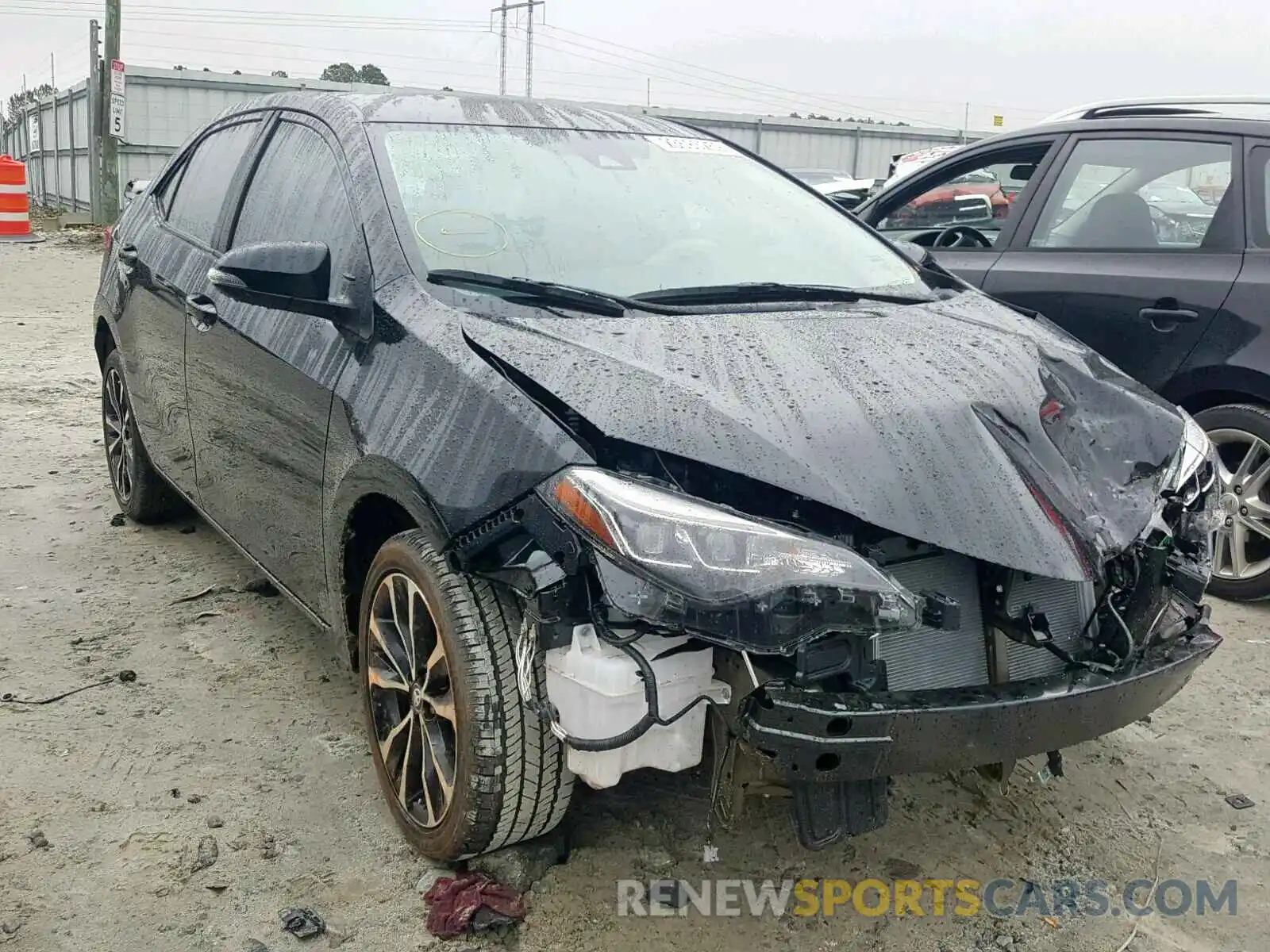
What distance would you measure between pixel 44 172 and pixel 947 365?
29975 mm

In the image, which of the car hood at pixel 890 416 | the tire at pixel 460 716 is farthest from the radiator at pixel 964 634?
the tire at pixel 460 716

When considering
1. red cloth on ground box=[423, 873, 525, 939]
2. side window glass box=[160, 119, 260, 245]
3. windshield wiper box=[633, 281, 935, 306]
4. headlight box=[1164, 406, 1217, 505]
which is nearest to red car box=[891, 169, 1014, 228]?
windshield wiper box=[633, 281, 935, 306]

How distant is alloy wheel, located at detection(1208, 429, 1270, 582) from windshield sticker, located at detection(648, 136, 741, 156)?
2.05 metres

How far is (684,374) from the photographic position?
7.54ft

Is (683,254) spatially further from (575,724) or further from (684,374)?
(575,724)

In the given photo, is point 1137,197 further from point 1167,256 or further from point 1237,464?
point 1237,464

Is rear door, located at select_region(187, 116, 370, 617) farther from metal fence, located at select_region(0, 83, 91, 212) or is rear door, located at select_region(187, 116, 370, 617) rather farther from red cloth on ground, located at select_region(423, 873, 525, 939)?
metal fence, located at select_region(0, 83, 91, 212)

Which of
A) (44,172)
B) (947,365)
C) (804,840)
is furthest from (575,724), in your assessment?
(44,172)

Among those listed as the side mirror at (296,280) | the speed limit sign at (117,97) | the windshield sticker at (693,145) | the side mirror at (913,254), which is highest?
the speed limit sign at (117,97)

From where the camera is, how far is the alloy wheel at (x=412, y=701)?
2.45 metres

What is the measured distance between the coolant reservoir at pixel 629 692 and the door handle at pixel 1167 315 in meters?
2.97

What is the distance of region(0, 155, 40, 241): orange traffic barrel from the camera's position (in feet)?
59.1

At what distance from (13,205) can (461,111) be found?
18025 mm

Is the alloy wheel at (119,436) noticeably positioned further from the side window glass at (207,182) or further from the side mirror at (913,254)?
the side mirror at (913,254)
